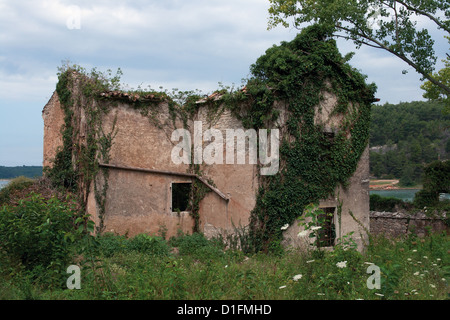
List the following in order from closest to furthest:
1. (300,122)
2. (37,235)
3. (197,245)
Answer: (37,235)
(197,245)
(300,122)

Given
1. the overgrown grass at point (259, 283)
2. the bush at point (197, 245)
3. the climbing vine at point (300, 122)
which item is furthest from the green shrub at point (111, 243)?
the climbing vine at point (300, 122)

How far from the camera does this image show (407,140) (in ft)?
165

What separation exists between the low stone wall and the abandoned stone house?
8.38 meters

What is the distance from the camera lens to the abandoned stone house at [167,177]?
11742 millimetres

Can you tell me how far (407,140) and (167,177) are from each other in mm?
46750

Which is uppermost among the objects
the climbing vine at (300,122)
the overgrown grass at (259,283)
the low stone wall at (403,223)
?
the climbing vine at (300,122)

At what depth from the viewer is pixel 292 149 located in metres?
11.5

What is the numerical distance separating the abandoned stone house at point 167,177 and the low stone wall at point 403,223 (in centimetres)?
838

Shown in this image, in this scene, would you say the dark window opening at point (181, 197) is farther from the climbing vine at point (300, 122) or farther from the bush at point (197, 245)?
the climbing vine at point (300, 122)

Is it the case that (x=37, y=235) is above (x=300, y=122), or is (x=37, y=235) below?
below

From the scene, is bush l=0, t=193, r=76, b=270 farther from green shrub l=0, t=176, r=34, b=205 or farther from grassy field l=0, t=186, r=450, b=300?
green shrub l=0, t=176, r=34, b=205

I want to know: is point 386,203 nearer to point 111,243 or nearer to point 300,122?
point 300,122

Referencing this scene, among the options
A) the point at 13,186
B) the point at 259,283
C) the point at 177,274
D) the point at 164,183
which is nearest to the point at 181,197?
the point at 164,183
